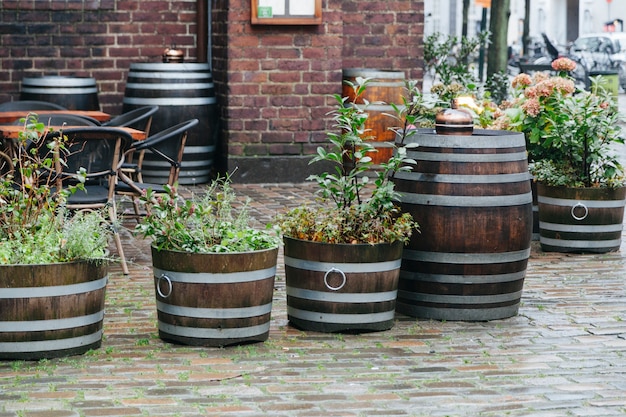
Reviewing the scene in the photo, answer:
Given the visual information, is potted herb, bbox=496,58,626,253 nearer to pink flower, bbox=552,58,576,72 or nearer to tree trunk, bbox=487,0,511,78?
pink flower, bbox=552,58,576,72

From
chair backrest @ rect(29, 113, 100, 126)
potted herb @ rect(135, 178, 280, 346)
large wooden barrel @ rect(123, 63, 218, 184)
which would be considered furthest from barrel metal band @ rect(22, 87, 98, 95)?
potted herb @ rect(135, 178, 280, 346)

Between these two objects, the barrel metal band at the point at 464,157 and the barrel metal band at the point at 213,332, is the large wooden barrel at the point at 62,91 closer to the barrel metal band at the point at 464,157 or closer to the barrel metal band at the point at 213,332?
the barrel metal band at the point at 464,157

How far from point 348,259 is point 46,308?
1360 millimetres

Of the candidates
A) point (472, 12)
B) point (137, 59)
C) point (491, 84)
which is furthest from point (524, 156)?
point (472, 12)

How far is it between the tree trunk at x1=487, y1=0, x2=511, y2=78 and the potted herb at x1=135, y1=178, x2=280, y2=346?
509 inches

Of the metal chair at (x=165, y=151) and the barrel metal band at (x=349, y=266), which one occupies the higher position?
the metal chair at (x=165, y=151)

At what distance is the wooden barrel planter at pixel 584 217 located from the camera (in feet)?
26.2

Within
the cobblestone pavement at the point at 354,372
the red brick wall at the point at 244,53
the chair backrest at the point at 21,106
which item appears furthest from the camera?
the red brick wall at the point at 244,53

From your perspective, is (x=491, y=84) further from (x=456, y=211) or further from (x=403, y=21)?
(x=456, y=211)

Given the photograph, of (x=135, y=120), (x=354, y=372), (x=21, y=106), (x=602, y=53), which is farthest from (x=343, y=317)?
(x=602, y=53)

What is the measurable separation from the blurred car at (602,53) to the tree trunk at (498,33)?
1036 cm

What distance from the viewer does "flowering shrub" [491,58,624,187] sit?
7949 millimetres

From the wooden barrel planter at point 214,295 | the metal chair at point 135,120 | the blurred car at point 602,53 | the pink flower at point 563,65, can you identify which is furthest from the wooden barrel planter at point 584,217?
the blurred car at point 602,53

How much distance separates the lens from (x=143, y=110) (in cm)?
888
